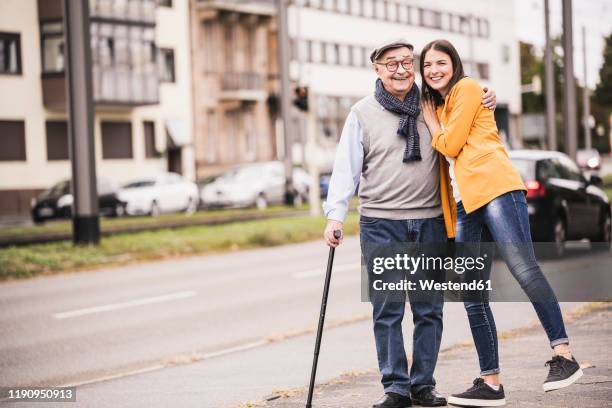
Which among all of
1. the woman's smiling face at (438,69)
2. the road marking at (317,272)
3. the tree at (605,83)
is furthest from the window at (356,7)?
the woman's smiling face at (438,69)

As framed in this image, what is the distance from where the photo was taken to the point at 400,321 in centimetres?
607

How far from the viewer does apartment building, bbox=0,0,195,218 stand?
45625mm

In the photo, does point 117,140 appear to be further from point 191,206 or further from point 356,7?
point 356,7

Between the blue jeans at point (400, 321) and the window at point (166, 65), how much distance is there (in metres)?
47.4

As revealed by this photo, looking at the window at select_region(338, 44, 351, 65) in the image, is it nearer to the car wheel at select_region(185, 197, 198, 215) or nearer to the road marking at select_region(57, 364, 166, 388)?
the car wheel at select_region(185, 197, 198, 215)

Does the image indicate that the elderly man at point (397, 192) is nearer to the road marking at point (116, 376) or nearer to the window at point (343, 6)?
the road marking at point (116, 376)

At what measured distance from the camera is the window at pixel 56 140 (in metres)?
46.8

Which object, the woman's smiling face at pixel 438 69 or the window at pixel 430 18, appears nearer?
the woman's smiling face at pixel 438 69

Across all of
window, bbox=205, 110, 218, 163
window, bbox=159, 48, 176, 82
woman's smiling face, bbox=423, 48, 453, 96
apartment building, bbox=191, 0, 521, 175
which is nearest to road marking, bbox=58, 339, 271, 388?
woman's smiling face, bbox=423, 48, 453, 96

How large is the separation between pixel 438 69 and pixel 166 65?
4826cm

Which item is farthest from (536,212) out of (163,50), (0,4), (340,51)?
(340,51)

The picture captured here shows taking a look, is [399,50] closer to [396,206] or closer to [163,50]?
[396,206]

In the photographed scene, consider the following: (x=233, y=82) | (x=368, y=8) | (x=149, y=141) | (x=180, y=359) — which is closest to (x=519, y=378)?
(x=180, y=359)

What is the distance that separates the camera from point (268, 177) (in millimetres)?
44000
